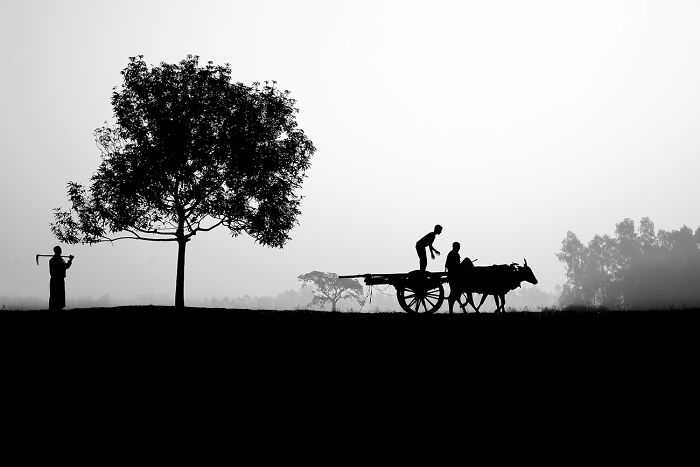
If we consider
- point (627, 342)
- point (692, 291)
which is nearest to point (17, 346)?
point (627, 342)

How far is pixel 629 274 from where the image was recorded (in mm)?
102812

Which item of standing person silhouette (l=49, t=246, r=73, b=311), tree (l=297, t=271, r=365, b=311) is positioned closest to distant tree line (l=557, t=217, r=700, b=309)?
tree (l=297, t=271, r=365, b=311)

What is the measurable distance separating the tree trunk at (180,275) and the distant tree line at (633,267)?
277ft

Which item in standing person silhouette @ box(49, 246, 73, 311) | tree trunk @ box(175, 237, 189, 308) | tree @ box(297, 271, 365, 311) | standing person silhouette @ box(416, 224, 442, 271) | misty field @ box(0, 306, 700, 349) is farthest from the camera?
tree @ box(297, 271, 365, 311)

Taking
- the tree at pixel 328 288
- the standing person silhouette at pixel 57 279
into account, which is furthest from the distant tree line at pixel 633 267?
the standing person silhouette at pixel 57 279

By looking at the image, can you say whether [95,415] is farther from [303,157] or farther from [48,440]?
[303,157]

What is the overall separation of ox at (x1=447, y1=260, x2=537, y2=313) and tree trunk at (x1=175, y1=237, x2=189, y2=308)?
16075mm

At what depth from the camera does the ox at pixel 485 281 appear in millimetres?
15258

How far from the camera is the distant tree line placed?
9538 centimetres

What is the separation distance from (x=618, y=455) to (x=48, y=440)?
5776 mm

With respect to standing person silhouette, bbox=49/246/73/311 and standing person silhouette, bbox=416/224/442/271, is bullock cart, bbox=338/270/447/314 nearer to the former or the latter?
standing person silhouette, bbox=416/224/442/271

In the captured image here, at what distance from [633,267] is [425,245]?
351 feet

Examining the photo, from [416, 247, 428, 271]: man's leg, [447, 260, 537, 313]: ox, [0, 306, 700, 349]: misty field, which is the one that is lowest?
[0, 306, 700, 349]: misty field

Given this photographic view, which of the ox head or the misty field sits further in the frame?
the ox head
